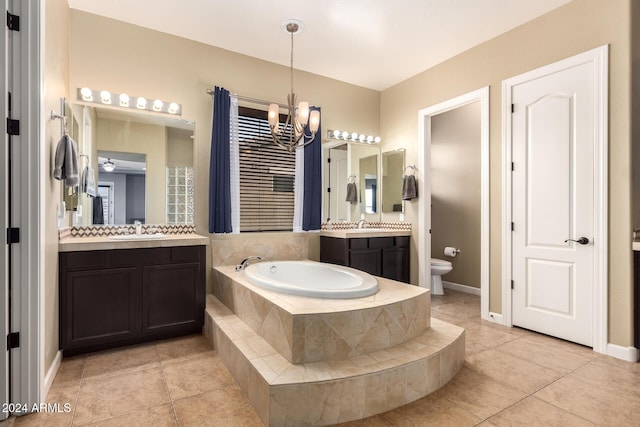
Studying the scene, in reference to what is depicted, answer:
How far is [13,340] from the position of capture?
1.80 m

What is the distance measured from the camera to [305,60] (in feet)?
12.8

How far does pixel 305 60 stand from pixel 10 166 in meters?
3.01

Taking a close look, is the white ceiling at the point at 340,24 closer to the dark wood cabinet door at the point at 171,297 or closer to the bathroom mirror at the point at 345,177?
the bathroom mirror at the point at 345,177

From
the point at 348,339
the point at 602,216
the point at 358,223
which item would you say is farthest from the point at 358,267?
the point at 602,216

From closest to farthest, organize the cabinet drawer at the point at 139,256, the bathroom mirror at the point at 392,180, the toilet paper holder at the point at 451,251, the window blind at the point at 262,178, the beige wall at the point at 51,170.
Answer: the beige wall at the point at 51,170 → the cabinet drawer at the point at 139,256 → the window blind at the point at 262,178 → the bathroom mirror at the point at 392,180 → the toilet paper holder at the point at 451,251

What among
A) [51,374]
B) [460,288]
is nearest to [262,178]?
[51,374]

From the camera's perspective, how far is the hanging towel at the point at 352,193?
455 cm

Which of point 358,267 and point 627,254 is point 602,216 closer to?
point 627,254

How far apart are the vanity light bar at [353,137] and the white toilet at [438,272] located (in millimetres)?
1893

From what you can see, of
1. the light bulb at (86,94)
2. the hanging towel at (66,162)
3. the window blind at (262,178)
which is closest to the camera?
the hanging towel at (66,162)

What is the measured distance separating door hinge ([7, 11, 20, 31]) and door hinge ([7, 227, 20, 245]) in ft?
3.49

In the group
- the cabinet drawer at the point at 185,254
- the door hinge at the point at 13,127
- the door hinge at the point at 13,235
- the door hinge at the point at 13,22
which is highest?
the door hinge at the point at 13,22

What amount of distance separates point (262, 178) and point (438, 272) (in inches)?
103

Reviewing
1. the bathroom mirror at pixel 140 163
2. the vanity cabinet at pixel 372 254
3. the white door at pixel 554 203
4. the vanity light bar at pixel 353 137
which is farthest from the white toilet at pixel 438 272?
the bathroom mirror at pixel 140 163
